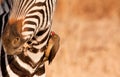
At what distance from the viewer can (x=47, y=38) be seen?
2402mm

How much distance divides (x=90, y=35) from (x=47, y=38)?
13.2ft

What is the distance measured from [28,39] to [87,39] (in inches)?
157

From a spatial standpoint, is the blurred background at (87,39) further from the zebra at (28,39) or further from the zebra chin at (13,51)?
the zebra chin at (13,51)

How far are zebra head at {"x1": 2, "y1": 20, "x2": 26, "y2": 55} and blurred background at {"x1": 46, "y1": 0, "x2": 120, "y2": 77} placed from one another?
2.17m

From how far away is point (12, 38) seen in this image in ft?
7.09

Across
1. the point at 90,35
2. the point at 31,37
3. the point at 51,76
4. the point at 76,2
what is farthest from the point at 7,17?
the point at 76,2

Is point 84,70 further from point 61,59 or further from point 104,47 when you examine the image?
point 104,47

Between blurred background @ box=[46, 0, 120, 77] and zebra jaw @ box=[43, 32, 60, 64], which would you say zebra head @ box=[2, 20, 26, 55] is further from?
blurred background @ box=[46, 0, 120, 77]

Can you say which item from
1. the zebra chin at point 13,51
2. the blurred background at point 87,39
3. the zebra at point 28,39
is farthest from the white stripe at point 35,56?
the blurred background at point 87,39

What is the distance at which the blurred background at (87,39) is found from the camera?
499 cm

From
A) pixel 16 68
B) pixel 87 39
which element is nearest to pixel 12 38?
pixel 16 68

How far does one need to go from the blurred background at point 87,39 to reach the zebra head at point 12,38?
7.13 feet

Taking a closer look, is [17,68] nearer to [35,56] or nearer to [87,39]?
[35,56]

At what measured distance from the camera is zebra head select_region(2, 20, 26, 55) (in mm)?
2160
